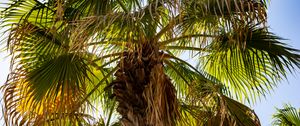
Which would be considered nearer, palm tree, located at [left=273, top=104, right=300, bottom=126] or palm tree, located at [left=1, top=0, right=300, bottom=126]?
palm tree, located at [left=1, top=0, right=300, bottom=126]

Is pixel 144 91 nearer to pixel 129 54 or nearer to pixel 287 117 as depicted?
pixel 129 54

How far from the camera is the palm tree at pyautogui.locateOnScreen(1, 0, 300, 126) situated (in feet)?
14.0

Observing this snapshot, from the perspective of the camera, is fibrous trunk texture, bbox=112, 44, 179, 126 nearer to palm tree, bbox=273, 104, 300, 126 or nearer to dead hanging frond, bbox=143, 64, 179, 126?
dead hanging frond, bbox=143, 64, 179, 126

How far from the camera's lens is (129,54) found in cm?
475

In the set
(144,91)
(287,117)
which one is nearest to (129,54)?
(144,91)

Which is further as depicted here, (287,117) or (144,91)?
(287,117)

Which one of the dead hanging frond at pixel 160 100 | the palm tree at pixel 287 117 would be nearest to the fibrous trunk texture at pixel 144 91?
the dead hanging frond at pixel 160 100

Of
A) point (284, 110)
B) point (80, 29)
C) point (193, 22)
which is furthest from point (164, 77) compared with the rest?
point (284, 110)

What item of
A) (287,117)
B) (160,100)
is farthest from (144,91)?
(287,117)

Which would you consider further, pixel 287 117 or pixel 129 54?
pixel 287 117

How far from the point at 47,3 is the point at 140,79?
1.47 meters

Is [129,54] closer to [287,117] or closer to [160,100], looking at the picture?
[160,100]

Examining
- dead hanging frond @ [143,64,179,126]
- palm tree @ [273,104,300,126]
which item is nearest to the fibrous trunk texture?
dead hanging frond @ [143,64,179,126]

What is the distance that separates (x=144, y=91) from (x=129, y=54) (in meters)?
0.43
